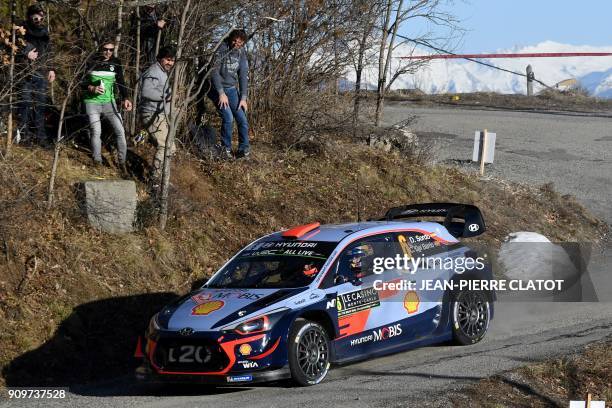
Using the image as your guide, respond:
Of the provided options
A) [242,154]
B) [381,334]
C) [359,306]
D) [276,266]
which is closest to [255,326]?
[276,266]

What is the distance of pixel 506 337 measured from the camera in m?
13.0

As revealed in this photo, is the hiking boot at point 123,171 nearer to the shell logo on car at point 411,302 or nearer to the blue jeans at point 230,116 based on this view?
the blue jeans at point 230,116

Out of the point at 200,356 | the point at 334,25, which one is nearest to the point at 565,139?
the point at 334,25

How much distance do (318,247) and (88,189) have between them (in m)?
4.02

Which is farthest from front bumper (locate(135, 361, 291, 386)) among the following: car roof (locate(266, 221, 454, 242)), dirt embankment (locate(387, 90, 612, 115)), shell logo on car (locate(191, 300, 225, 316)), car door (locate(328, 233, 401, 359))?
dirt embankment (locate(387, 90, 612, 115))

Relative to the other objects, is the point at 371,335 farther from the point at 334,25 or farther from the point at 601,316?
the point at 334,25

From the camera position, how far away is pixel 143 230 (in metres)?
14.3

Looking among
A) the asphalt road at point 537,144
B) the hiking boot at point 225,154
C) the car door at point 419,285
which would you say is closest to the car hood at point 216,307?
the car door at point 419,285

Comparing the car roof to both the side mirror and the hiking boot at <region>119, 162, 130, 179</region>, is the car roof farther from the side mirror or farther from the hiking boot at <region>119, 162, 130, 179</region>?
the hiking boot at <region>119, 162, 130, 179</region>

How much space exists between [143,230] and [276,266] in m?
3.68

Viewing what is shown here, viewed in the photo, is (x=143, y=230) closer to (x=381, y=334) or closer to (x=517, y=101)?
(x=381, y=334)

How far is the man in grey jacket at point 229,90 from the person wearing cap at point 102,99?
154 centimetres

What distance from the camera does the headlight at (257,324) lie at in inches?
388

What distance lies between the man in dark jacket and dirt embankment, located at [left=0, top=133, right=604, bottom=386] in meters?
0.49
